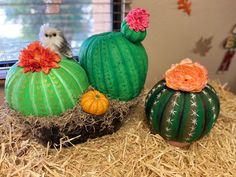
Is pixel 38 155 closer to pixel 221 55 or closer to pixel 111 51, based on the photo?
pixel 111 51

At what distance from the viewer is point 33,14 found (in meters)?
1.25

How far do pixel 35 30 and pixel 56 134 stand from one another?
590 millimetres

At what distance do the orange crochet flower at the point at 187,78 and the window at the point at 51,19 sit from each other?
1.72 ft

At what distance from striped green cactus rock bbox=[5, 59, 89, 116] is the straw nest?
139mm

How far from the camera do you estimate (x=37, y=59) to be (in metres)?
0.86

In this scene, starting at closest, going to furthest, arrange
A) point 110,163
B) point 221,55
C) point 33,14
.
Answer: point 110,163 < point 33,14 < point 221,55

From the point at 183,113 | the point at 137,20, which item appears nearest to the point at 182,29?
the point at 137,20

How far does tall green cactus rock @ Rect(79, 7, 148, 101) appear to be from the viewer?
3.10 feet

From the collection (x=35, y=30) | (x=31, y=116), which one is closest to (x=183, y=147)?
(x=31, y=116)

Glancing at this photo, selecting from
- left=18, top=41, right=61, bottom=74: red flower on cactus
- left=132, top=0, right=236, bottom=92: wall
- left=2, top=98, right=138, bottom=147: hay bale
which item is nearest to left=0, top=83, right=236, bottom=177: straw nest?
left=2, top=98, right=138, bottom=147: hay bale

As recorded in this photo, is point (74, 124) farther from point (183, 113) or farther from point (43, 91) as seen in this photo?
point (183, 113)

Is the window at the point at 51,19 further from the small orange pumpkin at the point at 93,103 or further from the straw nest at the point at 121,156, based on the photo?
the small orange pumpkin at the point at 93,103

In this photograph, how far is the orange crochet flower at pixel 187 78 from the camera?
887 mm

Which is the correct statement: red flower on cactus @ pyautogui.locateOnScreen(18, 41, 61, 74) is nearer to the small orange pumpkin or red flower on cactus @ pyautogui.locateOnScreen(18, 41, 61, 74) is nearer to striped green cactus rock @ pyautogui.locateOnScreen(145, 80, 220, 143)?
the small orange pumpkin
